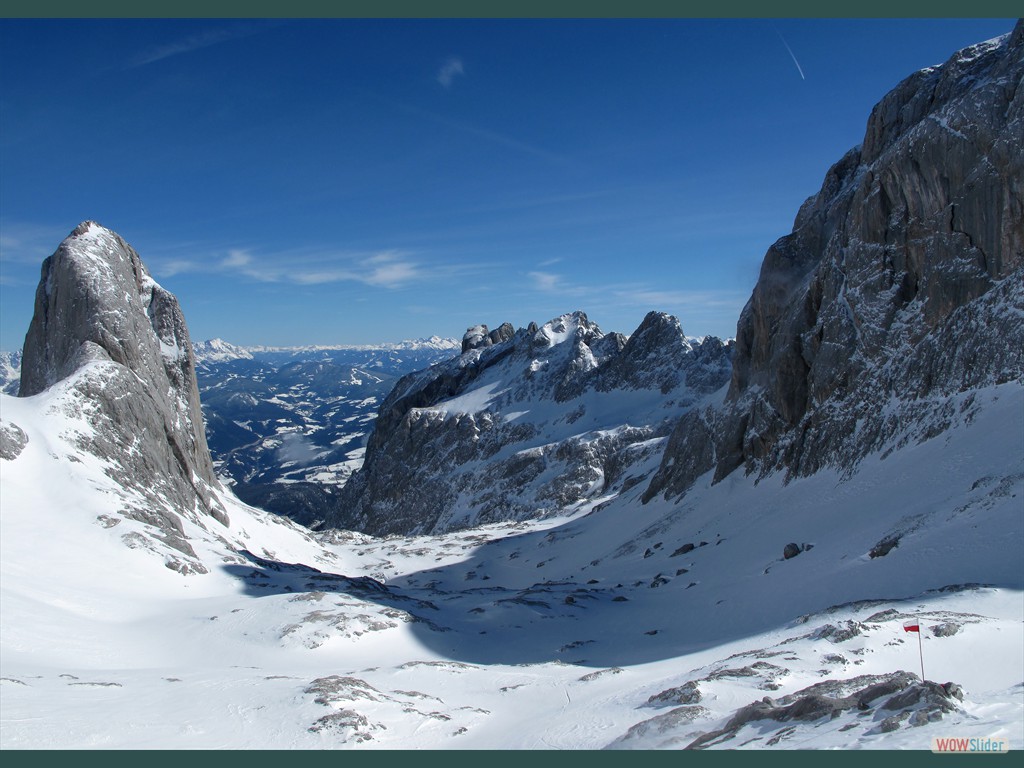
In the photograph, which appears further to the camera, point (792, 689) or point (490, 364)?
point (490, 364)

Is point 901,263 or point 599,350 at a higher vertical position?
point 599,350

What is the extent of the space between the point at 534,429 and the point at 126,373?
96536mm

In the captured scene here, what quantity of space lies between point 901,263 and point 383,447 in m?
130

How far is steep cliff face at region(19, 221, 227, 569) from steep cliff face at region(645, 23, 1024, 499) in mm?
53937

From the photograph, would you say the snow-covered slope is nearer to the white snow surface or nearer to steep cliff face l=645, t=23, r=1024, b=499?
the white snow surface

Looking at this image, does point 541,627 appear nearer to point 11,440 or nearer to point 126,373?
point 11,440

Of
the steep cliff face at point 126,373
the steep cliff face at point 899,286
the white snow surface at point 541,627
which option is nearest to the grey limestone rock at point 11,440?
the white snow surface at point 541,627

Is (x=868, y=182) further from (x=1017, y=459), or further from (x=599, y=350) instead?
(x=599, y=350)

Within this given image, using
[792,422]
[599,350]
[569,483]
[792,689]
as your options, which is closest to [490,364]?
[599,350]

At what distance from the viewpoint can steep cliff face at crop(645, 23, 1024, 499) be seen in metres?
49.1

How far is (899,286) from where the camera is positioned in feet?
191

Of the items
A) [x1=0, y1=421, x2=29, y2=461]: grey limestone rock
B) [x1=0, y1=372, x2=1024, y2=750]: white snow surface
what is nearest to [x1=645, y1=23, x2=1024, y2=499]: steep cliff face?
[x1=0, y1=372, x2=1024, y2=750]: white snow surface

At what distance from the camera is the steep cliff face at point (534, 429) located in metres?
128

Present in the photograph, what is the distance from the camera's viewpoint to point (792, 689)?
1891 cm
